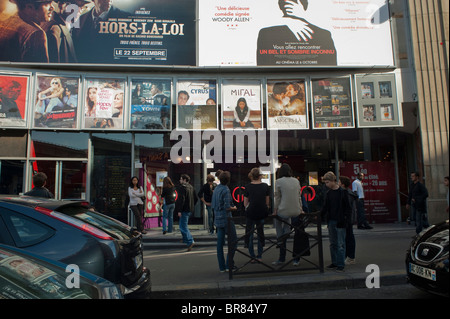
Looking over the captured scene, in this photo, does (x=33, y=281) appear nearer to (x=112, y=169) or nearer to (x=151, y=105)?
(x=151, y=105)

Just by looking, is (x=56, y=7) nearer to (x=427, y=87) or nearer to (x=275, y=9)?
(x=275, y=9)

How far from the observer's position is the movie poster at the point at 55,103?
10.6m

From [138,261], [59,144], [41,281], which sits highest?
[59,144]

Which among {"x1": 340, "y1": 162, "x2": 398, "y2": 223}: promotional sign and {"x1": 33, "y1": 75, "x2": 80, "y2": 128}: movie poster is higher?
{"x1": 33, "y1": 75, "x2": 80, "y2": 128}: movie poster

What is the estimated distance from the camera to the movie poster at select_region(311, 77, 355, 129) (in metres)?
10.9

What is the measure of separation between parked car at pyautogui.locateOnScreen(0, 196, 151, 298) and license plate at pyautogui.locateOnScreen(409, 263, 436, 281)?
3.33 metres

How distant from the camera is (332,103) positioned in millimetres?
11039

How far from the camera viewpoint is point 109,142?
11203 mm

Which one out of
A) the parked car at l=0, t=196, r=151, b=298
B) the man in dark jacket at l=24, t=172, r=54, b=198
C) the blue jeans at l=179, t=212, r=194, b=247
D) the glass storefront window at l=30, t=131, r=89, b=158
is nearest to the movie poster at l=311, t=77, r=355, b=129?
the blue jeans at l=179, t=212, r=194, b=247

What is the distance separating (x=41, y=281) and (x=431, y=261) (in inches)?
163

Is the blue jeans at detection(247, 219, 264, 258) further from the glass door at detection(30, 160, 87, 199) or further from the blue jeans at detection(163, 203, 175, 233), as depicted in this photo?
the glass door at detection(30, 160, 87, 199)

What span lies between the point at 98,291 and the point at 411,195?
8.61m

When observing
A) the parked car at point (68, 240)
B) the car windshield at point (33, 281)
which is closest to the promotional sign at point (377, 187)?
the parked car at point (68, 240)

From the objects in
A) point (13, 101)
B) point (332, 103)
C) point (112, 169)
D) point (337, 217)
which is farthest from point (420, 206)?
point (13, 101)
